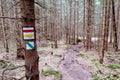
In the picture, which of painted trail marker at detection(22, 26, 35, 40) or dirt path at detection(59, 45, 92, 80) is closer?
painted trail marker at detection(22, 26, 35, 40)

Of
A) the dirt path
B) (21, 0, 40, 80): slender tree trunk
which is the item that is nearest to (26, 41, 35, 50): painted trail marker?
(21, 0, 40, 80): slender tree trunk

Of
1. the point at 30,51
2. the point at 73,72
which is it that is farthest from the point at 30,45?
the point at 73,72

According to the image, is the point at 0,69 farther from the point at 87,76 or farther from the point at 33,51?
the point at 33,51

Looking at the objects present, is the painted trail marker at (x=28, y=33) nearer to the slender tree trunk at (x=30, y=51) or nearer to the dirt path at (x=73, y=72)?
the slender tree trunk at (x=30, y=51)

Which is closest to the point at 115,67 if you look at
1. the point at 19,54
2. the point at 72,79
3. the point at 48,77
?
the point at 72,79

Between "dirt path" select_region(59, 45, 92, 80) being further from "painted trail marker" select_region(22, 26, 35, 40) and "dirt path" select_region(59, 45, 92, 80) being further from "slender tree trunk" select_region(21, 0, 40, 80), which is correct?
"painted trail marker" select_region(22, 26, 35, 40)

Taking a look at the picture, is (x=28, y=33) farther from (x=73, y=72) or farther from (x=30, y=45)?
(x=73, y=72)

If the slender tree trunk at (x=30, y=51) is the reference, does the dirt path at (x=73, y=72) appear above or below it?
below

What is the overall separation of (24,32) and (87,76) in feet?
17.9

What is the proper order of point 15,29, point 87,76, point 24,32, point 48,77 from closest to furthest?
point 24,32, point 48,77, point 87,76, point 15,29

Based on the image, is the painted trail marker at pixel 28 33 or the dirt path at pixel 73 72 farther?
the dirt path at pixel 73 72

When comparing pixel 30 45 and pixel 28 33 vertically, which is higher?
pixel 28 33

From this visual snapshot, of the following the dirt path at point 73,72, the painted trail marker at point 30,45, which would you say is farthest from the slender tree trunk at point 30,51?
the dirt path at point 73,72

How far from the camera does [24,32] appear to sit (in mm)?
3324
